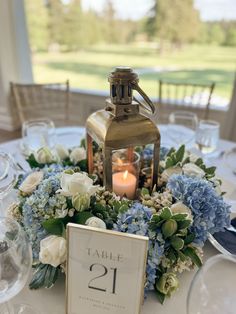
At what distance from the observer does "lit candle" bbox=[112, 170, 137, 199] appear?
0.81 meters

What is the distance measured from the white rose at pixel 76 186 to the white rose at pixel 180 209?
17 cm

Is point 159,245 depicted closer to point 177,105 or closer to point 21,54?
point 177,105

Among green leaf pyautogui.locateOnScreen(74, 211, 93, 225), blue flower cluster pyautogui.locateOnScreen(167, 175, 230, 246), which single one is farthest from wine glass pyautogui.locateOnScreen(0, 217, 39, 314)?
blue flower cluster pyautogui.locateOnScreen(167, 175, 230, 246)

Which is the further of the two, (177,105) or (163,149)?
(177,105)

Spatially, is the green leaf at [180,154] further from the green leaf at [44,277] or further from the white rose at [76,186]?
the green leaf at [44,277]

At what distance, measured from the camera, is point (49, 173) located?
2.45 ft

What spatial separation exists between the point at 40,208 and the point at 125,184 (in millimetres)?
257

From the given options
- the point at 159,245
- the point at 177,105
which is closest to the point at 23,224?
the point at 159,245

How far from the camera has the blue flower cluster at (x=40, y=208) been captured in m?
0.63

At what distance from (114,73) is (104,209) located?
31cm

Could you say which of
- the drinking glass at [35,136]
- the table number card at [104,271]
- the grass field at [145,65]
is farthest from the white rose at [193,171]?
the grass field at [145,65]

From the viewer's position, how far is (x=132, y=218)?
0.59 metres

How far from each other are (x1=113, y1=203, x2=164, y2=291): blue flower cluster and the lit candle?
0.20 m

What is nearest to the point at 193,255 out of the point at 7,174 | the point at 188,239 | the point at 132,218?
the point at 188,239
